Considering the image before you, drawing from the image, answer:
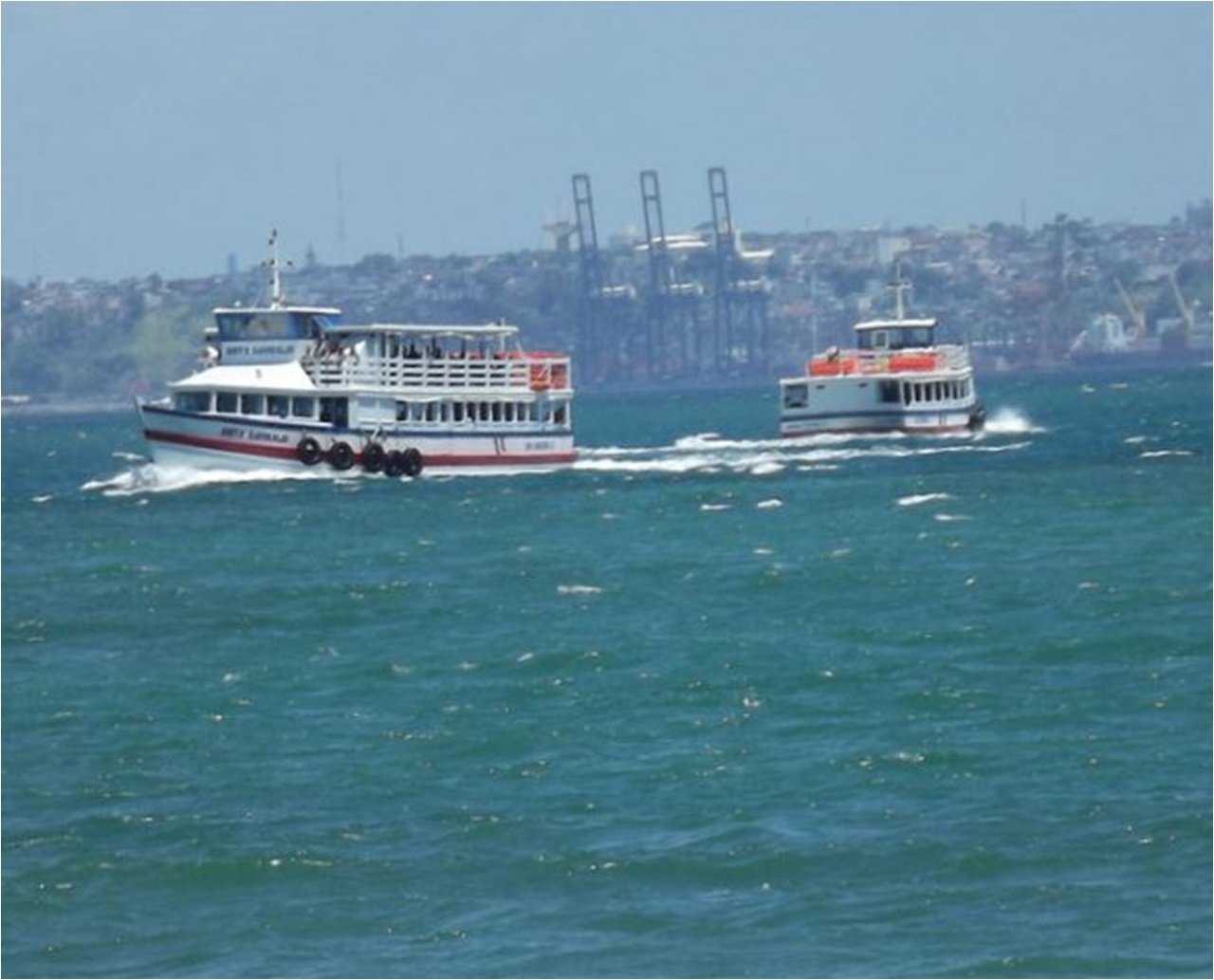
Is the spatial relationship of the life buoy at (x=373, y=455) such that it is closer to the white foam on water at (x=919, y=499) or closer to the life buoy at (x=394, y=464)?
the life buoy at (x=394, y=464)

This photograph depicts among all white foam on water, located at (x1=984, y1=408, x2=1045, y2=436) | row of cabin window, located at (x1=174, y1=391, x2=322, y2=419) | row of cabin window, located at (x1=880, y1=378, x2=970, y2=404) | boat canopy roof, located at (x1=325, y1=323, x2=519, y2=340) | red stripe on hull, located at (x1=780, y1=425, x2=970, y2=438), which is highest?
boat canopy roof, located at (x1=325, y1=323, x2=519, y2=340)

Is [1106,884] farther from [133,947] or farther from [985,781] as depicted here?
[133,947]

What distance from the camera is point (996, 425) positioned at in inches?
4724

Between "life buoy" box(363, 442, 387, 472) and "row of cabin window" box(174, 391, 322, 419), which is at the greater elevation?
"row of cabin window" box(174, 391, 322, 419)

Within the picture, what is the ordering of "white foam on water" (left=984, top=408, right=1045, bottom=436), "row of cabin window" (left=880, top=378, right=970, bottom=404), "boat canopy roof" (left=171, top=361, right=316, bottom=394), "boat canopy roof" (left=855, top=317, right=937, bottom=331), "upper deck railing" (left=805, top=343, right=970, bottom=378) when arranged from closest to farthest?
"boat canopy roof" (left=171, top=361, right=316, bottom=394) → "row of cabin window" (left=880, top=378, right=970, bottom=404) → "upper deck railing" (left=805, top=343, right=970, bottom=378) → "boat canopy roof" (left=855, top=317, right=937, bottom=331) → "white foam on water" (left=984, top=408, right=1045, bottom=436)

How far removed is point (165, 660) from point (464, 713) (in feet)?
26.3

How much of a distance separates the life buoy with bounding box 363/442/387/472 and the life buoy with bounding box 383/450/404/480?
10cm

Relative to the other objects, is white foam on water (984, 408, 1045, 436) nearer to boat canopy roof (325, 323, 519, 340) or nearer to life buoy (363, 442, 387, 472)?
boat canopy roof (325, 323, 519, 340)

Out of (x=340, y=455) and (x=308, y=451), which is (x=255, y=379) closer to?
(x=308, y=451)

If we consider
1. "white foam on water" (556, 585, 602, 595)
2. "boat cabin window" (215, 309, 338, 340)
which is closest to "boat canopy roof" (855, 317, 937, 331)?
"boat cabin window" (215, 309, 338, 340)

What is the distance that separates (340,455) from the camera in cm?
8662

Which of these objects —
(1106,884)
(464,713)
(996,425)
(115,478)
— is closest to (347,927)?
(1106,884)

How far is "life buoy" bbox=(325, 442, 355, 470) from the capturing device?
86375 millimetres

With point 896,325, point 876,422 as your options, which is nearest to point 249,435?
point 876,422
